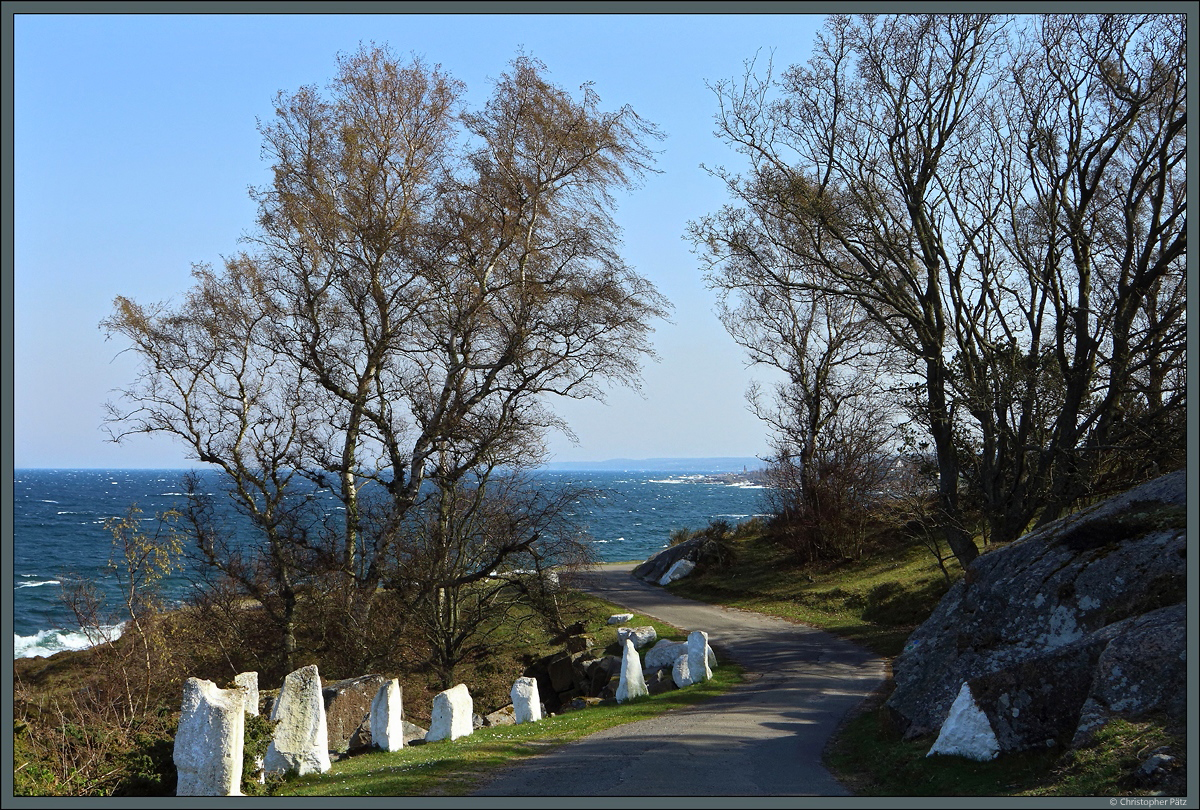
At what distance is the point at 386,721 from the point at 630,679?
6.05m

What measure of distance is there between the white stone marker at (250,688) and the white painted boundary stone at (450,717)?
2.89 metres

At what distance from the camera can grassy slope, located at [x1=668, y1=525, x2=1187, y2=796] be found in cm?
706

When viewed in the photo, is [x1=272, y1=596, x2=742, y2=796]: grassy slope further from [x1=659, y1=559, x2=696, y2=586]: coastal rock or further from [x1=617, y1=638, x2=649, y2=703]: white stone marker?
[x1=659, y1=559, x2=696, y2=586]: coastal rock

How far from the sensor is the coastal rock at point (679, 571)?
38.5 m

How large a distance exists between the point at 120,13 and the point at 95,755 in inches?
319

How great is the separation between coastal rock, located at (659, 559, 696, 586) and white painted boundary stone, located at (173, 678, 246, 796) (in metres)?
30.1

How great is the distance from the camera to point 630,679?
691 inches

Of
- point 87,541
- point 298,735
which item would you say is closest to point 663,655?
point 298,735

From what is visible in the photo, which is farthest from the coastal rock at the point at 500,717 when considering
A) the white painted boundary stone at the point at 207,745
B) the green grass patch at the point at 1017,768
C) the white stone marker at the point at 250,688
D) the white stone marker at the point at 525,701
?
the white painted boundary stone at the point at 207,745

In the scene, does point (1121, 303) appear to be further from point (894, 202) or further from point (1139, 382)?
point (894, 202)

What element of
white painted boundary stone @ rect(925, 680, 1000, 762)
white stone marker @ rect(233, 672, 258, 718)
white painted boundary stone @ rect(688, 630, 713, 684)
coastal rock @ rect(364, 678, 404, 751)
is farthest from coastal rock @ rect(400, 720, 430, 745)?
white painted boundary stone @ rect(925, 680, 1000, 762)

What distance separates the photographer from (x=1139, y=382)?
1602 cm

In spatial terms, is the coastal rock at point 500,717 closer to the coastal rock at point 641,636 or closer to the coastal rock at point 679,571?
the coastal rock at point 641,636

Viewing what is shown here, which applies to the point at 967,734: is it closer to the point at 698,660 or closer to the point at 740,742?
the point at 740,742
